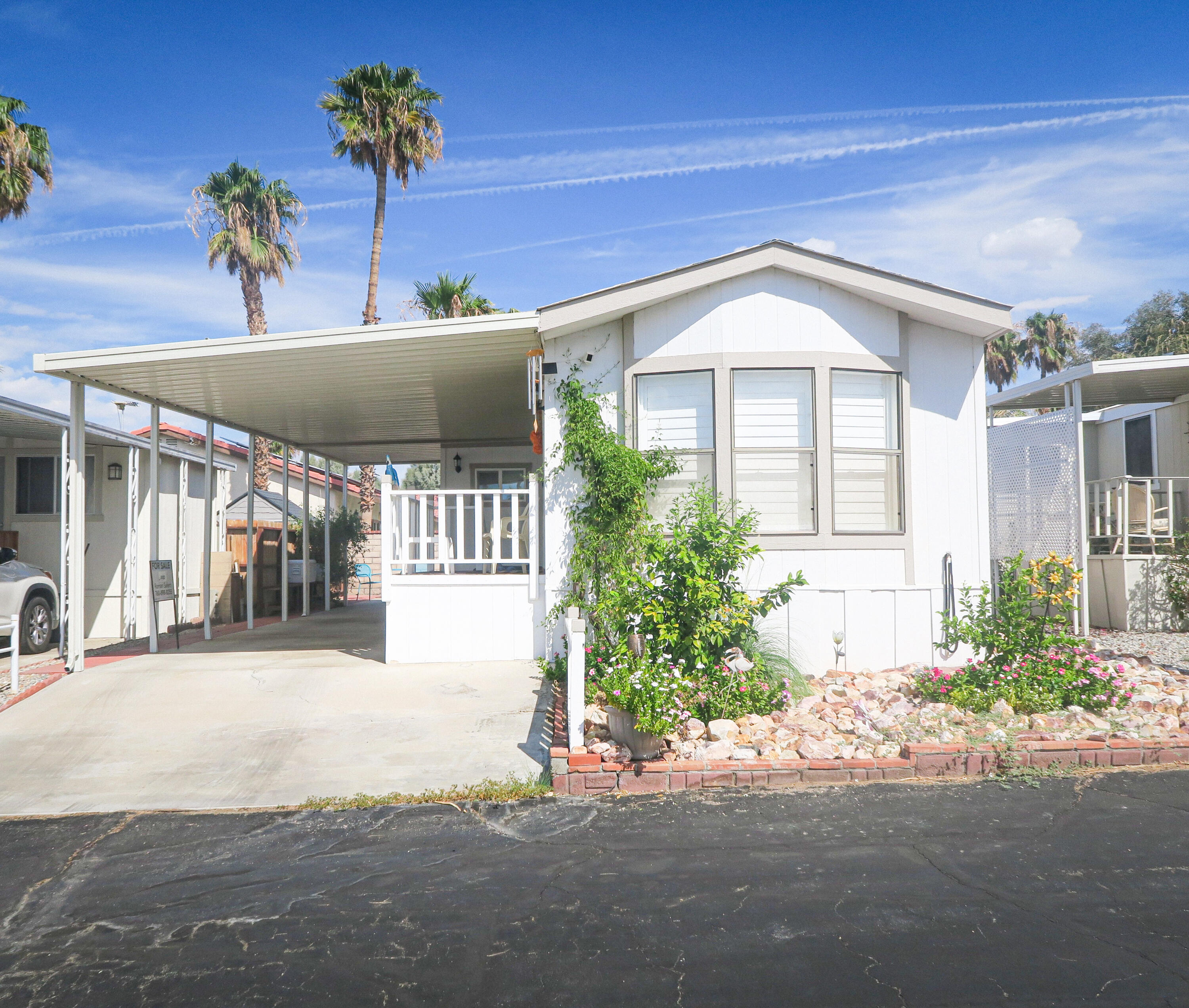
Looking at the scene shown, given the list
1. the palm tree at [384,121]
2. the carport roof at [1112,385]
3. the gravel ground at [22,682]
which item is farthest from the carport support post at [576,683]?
the palm tree at [384,121]

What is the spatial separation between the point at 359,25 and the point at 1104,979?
45.9 ft

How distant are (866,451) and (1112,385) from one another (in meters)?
5.57

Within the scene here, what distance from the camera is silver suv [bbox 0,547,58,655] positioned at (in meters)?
10.1

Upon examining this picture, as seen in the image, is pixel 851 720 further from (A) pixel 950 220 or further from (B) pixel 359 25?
(A) pixel 950 220

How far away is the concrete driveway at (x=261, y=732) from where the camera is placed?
510cm

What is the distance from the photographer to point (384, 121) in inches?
714

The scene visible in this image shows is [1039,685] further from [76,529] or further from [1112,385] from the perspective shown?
[76,529]

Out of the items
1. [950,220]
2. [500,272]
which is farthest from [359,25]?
[950,220]

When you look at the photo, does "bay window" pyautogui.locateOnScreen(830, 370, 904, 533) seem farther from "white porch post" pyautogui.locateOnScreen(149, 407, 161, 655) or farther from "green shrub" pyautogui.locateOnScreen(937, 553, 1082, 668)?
"white porch post" pyautogui.locateOnScreen(149, 407, 161, 655)

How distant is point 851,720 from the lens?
18.7 feet

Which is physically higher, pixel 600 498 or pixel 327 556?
pixel 600 498

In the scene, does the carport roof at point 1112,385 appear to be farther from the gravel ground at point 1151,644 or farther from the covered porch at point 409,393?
the covered porch at point 409,393

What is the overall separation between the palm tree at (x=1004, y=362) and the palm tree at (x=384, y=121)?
75.1ft

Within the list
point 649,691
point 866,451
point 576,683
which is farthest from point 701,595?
point 866,451
